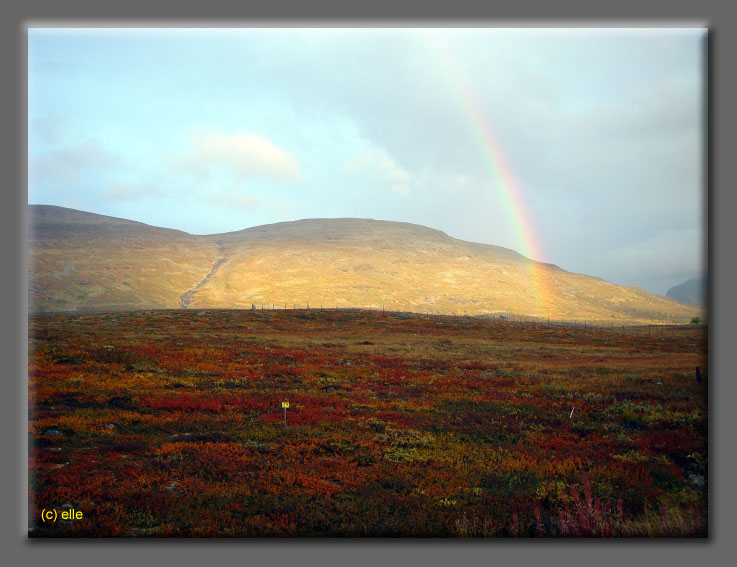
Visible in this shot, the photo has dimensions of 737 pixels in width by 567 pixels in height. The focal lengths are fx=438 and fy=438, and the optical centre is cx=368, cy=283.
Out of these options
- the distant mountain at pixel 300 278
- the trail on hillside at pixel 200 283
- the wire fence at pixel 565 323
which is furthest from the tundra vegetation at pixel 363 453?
the trail on hillside at pixel 200 283

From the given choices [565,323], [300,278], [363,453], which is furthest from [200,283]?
[363,453]

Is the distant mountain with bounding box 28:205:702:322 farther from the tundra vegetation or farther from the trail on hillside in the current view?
the tundra vegetation

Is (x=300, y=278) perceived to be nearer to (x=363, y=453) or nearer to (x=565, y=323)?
(x=565, y=323)

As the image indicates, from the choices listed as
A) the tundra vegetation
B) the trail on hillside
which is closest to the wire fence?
the tundra vegetation

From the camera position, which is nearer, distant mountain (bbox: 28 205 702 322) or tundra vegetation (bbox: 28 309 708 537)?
tundra vegetation (bbox: 28 309 708 537)

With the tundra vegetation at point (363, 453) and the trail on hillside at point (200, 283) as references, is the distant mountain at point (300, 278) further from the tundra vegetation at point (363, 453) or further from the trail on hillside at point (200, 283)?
the tundra vegetation at point (363, 453)

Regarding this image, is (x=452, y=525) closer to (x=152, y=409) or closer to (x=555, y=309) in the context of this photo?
(x=152, y=409)
